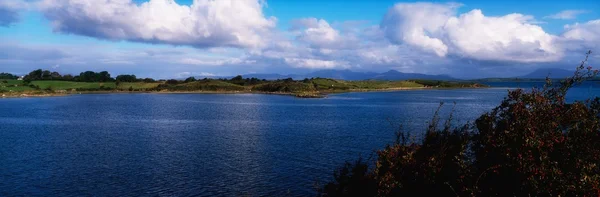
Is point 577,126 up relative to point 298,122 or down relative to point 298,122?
up

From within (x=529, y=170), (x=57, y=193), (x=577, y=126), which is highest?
(x=577, y=126)

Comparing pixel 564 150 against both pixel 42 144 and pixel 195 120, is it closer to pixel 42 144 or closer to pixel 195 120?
pixel 42 144

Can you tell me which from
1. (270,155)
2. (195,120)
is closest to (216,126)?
(195,120)

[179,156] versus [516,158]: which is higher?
[516,158]

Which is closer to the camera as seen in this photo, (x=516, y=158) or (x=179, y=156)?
(x=516, y=158)

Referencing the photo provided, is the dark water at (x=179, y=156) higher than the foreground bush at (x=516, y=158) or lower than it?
lower

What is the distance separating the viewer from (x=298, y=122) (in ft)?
262

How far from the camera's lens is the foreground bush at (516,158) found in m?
14.3

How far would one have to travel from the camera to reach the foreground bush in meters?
14.3

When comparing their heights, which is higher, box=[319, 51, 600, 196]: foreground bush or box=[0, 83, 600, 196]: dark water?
box=[319, 51, 600, 196]: foreground bush

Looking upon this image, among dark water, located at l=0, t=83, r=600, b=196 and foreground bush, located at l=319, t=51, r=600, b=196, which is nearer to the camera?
foreground bush, located at l=319, t=51, r=600, b=196

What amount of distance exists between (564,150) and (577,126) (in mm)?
1992

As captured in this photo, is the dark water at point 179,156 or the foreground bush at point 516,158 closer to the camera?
the foreground bush at point 516,158

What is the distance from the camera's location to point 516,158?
15094 millimetres
